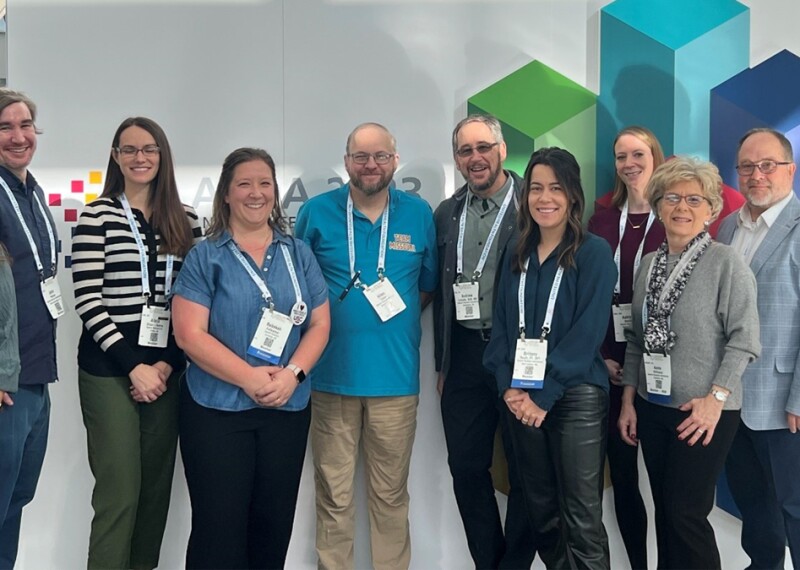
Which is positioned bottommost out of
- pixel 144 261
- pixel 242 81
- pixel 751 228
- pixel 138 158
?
pixel 144 261

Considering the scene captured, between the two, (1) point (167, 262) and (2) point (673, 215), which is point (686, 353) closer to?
(2) point (673, 215)

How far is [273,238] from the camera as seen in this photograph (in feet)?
7.74

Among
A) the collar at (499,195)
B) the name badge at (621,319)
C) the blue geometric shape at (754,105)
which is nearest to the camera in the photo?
the name badge at (621,319)

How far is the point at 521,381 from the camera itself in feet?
7.27

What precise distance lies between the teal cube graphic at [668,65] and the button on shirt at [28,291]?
2.27 m

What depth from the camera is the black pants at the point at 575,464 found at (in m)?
2.18

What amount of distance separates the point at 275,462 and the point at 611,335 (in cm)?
136

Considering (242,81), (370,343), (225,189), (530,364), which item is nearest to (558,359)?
(530,364)

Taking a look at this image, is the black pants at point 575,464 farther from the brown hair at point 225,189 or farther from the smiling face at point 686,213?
the brown hair at point 225,189

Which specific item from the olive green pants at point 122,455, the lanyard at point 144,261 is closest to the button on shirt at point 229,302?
the lanyard at point 144,261

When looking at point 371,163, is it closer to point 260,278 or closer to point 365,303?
point 365,303

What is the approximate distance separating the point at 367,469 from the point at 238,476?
80 cm

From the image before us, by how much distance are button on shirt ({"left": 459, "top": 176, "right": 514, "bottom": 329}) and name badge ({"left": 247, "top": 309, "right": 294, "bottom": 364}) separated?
2.58ft

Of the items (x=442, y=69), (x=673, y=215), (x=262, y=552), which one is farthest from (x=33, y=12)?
(x=673, y=215)
